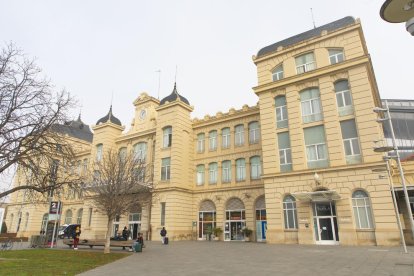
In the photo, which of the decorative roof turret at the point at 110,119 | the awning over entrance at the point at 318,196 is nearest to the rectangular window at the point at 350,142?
the awning over entrance at the point at 318,196

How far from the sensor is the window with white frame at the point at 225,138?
3450 cm

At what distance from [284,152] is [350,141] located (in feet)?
17.9

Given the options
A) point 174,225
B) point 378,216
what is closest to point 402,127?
point 378,216

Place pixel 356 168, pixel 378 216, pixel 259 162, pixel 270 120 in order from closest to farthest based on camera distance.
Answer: pixel 378 216 < pixel 356 168 < pixel 270 120 < pixel 259 162

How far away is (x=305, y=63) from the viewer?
27672 millimetres

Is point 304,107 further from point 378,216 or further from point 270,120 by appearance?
point 378,216

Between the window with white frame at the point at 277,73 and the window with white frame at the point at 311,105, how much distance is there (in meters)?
3.04

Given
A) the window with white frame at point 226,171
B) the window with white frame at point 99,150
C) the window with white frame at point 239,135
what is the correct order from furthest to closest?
1. the window with white frame at point 99,150
2. the window with white frame at point 239,135
3. the window with white frame at point 226,171

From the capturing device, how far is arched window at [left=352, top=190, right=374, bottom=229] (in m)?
21.6

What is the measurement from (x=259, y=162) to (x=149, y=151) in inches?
580

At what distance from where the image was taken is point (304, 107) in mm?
26797

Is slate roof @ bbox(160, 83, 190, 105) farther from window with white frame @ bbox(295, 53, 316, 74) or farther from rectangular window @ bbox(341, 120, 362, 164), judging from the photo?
rectangular window @ bbox(341, 120, 362, 164)

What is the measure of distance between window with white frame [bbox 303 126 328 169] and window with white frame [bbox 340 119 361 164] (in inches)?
61.3

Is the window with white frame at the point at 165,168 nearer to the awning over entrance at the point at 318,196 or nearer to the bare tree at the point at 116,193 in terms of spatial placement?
the bare tree at the point at 116,193
